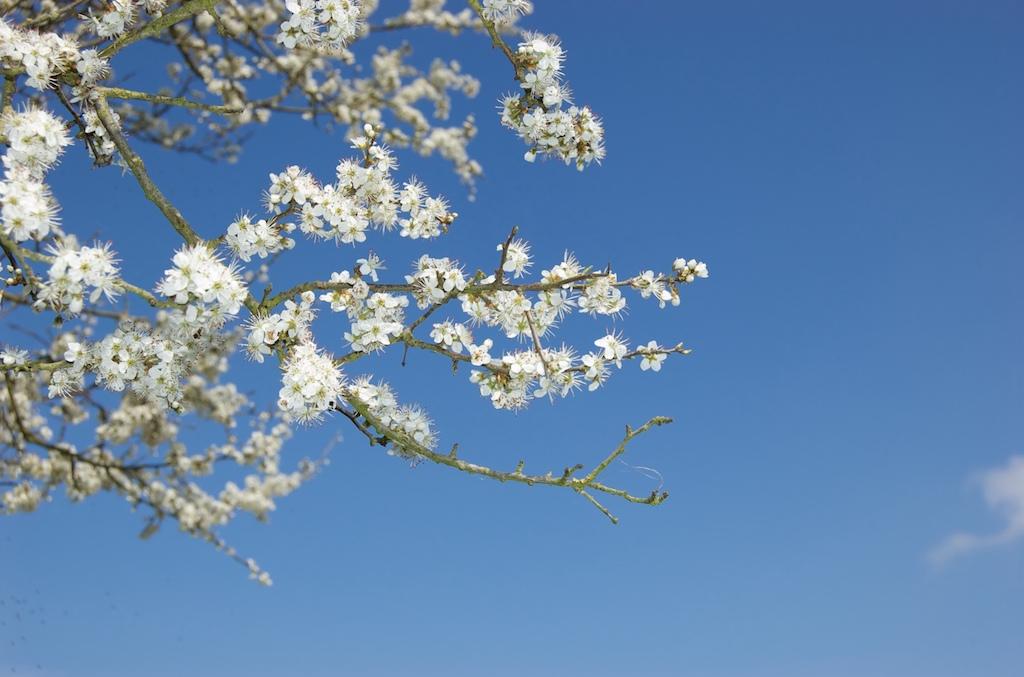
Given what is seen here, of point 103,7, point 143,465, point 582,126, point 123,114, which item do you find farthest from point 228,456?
point 582,126

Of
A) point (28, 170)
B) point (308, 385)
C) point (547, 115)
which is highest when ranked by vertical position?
point (547, 115)

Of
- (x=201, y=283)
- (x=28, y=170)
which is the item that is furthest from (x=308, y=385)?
(x=28, y=170)

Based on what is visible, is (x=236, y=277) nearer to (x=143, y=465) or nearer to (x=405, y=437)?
(x=405, y=437)

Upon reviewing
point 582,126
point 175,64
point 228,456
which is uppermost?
point 175,64

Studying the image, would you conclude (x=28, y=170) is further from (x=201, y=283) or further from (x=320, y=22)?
(x=320, y=22)

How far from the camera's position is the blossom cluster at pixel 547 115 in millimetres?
5082

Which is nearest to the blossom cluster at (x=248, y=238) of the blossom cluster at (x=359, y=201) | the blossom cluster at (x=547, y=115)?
the blossom cluster at (x=359, y=201)

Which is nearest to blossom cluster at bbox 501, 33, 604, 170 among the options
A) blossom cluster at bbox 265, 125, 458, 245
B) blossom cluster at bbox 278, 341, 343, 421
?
blossom cluster at bbox 265, 125, 458, 245

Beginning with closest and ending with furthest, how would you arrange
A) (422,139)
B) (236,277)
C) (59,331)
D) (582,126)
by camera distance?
1. (236,277)
2. (582,126)
3. (59,331)
4. (422,139)

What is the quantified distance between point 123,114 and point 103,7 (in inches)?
166

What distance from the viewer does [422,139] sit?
10930mm

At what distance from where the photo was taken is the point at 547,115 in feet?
17.1

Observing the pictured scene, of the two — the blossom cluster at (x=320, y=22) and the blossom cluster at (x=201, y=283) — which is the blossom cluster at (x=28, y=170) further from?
the blossom cluster at (x=320, y=22)

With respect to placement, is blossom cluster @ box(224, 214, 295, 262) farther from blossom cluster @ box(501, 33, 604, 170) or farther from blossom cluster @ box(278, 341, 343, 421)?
blossom cluster @ box(501, 33, 604, 170)
